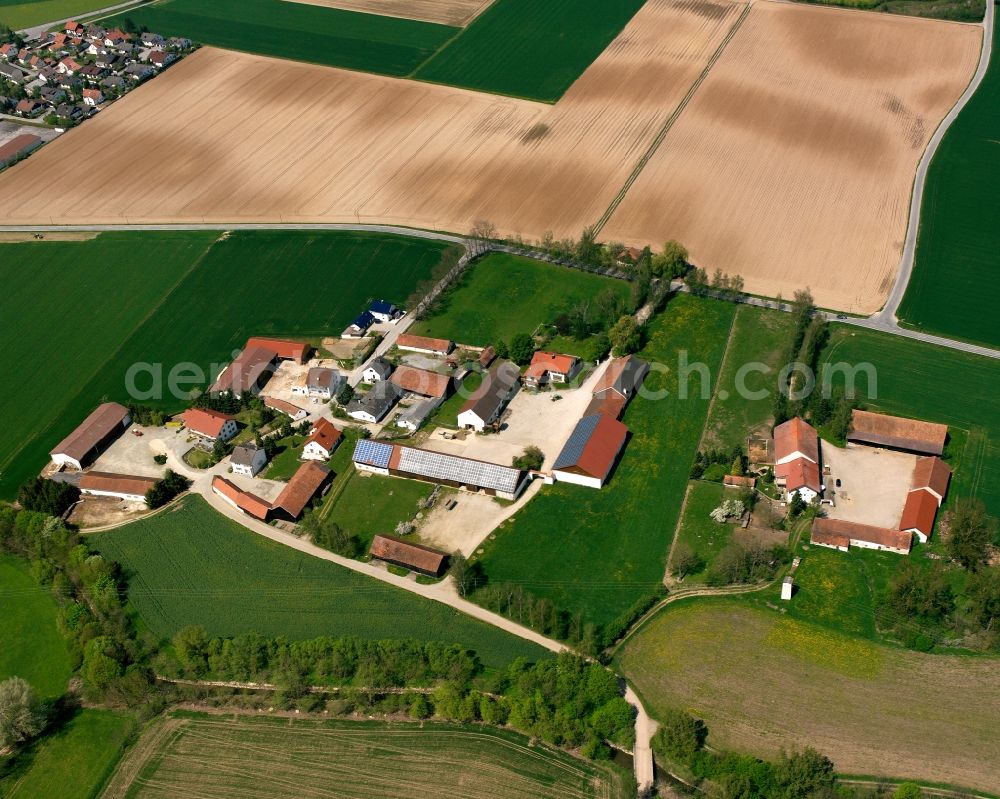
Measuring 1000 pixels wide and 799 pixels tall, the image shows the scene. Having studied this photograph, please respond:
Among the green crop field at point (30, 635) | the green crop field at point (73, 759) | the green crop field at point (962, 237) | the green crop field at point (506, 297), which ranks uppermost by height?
the green crop field at point (962, 237)

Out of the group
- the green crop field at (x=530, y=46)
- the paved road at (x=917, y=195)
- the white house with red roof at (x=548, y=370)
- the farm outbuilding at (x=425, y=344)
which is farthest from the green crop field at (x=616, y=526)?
the green crop field at (x=530, y=46)

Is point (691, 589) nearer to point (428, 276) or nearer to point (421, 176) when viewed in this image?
point (428, 276)

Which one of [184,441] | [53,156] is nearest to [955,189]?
[184,441]

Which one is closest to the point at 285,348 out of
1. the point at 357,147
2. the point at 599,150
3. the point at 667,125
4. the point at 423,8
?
the point at 357,147

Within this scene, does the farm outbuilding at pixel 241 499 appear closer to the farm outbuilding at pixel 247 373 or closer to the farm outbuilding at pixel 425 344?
the farm outbuilding at pixel 247 373

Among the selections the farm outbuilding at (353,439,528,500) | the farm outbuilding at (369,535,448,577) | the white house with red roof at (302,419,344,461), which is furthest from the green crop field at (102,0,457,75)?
the farm outbuilding at (369,535,448,577)

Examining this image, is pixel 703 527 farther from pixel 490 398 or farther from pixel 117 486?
pixel 117 486

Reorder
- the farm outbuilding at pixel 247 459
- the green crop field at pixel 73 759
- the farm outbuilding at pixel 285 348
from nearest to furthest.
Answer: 1. the green crop field at pixel 73 759
2. the farm outbuilding at pixel 247 459
3. the farm outbuilding at pixel 285 348
